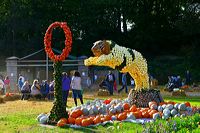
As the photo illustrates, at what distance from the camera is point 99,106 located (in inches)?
623

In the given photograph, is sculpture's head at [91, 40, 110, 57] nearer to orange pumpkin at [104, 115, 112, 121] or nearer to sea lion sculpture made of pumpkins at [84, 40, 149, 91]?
sea lion sculpture made of pumpkins at [84, 40, 149, 91]

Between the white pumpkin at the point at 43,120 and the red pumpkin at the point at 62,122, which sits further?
the white pumpkin at the point at 43,120

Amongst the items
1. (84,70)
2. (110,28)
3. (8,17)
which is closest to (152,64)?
(110,28)

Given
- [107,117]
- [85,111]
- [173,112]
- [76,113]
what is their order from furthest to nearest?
[85,111] → [76,113] → [173,112] → [107,117]

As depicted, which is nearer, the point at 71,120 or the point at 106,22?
the point at 71,120

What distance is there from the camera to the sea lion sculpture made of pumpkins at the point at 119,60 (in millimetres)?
16438

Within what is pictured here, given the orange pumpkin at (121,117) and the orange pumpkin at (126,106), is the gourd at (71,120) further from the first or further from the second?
the orange pumpkin at (126,106)

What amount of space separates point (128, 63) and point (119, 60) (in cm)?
45

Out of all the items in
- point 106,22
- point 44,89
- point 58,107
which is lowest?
point 58,107

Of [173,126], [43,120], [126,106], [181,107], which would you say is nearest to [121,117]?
[126,106]

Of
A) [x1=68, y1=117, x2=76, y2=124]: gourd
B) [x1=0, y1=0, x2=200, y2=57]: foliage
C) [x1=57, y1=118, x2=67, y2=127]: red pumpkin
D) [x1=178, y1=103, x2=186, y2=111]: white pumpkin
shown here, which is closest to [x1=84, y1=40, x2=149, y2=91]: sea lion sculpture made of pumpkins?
[x1=178, y1=103, x2=186, y2=111]: white pumpkin

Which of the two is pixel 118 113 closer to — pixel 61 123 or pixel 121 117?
pixel 121 117

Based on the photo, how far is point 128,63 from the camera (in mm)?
A: 16844

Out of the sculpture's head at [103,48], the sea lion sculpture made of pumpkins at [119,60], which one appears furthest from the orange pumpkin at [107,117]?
the sculpture's head at [103,48]
